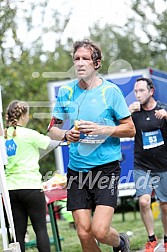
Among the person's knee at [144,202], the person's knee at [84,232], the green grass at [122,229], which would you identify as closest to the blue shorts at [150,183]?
the person's knee at [144,202]

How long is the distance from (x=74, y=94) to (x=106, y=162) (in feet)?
2.22

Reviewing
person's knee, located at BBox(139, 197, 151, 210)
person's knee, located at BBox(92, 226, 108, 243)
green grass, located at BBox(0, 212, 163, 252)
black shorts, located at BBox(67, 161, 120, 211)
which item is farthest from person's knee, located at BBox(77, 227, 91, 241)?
green grass, located at BBox(0, 212, 163, 252)

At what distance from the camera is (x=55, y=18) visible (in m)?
25.8

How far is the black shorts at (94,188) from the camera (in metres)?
5.33

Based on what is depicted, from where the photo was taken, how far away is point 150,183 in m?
7.40

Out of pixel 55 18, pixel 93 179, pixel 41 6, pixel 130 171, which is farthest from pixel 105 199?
pixel 55 18

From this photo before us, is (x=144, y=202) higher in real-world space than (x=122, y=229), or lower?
higher

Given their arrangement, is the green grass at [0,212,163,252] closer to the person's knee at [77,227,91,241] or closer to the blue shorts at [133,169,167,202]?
the blue shorts at [133,169,167,202]

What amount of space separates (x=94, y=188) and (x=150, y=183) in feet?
7.09

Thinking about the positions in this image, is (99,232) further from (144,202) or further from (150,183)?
(150,183)

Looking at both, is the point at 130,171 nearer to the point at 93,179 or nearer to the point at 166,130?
the point at 166,130

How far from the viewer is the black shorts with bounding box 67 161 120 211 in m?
5.33

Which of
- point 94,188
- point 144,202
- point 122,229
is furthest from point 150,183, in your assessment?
point 122,229

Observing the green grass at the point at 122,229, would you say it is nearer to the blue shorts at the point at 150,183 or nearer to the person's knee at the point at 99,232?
the blue shorts at the point at 150,183
